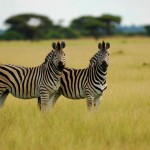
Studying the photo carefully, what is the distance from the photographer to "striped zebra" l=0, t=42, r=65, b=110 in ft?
26.6

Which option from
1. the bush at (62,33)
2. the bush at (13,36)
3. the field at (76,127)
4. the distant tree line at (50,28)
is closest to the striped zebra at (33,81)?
the field at (76,127)

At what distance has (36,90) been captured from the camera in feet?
27.2

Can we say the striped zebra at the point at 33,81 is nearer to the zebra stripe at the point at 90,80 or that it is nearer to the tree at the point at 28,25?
the zebra stripe at the point at 90,80

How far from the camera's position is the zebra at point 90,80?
26.7 ft

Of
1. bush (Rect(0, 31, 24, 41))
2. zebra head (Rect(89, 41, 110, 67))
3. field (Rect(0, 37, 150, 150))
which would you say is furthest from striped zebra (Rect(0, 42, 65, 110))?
bush (Rect(0, 31, 24, 41))

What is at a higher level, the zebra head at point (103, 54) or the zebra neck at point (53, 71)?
the zebra head at point (103, 54)

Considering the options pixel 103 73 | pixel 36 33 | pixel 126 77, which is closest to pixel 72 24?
pixel 36 33

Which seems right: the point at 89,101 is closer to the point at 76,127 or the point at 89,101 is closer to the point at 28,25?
the point at 76,127

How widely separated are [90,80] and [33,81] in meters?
1.04

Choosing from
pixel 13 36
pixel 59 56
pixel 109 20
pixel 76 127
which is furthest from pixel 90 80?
pixel 109 20

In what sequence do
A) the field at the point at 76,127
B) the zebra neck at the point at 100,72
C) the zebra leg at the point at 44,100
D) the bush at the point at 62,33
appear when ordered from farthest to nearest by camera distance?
the bush at the point at 62,33 → the zebra neck at the point at 100,72 → the zebra leg at the point at 44,100 → the field at the point at 76,127

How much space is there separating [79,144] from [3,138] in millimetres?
1011

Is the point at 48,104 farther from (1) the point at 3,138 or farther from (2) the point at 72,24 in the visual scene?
(2) the point at 72,24

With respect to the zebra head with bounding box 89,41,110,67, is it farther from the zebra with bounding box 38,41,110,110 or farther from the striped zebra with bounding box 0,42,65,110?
the striped zebra with bounding box 0,42,65,110
